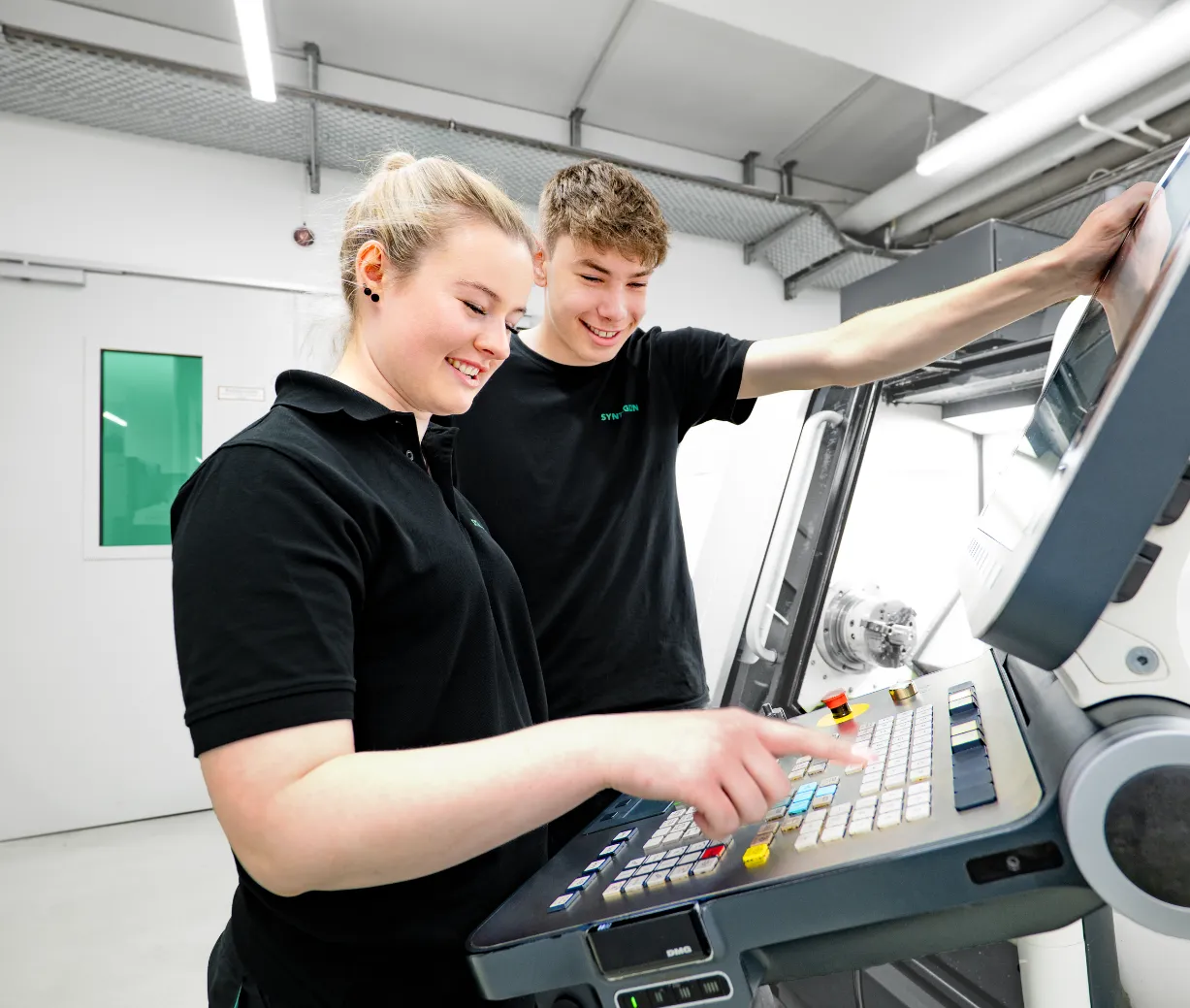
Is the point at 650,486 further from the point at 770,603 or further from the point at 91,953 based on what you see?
the point at 91,953

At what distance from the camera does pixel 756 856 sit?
51cm

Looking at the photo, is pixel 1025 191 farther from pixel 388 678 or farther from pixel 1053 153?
pixel 388 678

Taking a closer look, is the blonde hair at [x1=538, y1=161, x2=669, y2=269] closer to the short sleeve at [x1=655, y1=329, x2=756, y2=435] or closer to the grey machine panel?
the short sleeve at [x1=655, y1=329, x2=756, y2=435]

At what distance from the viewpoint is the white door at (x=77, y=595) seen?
337 centimetres

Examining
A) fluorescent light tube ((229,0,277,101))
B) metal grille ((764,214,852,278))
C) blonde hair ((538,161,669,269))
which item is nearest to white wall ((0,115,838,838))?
fluorescent light tube ((229,0,277,101))

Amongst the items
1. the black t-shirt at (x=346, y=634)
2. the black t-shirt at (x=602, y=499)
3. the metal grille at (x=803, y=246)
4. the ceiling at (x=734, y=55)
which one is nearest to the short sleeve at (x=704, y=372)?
the black t-shirt at (x=602, y=499)

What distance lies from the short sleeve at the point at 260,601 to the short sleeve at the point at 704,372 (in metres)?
0.87

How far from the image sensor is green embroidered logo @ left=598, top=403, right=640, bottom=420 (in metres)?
1.30

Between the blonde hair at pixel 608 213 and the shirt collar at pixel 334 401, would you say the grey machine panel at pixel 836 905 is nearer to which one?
the shirt collar at pixel 334 401

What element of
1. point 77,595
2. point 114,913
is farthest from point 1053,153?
point 114,913

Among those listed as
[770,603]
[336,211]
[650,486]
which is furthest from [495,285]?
[770,603]

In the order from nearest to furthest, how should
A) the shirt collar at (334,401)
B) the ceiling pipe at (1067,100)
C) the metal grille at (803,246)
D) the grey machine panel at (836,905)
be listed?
the grey machine panel at (836,905)
the shirt collar at (334,401)
the ceiling pipe at (1067,100)
the metal grille at (803,246)

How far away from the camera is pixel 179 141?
12.1ft

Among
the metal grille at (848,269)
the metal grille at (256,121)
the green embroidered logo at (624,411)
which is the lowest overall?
the green embroidered logo at (624,411)
